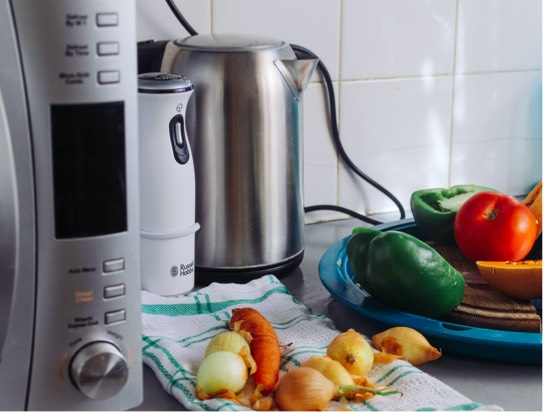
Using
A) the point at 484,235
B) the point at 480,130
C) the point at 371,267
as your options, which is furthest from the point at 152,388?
the point at 480,130

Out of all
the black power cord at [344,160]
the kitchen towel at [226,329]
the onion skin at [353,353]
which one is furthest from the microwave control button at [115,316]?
the black power cord at [344,160]

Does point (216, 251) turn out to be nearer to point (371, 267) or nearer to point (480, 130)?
point (371, 267)

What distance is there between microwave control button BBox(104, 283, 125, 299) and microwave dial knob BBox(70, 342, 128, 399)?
35 millimetres

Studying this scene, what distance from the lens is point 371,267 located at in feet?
3.06

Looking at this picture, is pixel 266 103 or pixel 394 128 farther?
pixel 394 128

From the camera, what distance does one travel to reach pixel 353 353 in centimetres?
80

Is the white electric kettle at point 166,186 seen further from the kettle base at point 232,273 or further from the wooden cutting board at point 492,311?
the wooden cutting board at point 492,311

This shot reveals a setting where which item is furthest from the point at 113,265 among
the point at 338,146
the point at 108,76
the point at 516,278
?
the point at 338,146

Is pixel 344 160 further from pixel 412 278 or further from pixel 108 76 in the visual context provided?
pixel 108 76

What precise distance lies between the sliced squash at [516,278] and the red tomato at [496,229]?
0.28ft

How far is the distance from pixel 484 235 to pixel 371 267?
7.7 inches

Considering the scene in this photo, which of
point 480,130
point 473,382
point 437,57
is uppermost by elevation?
point 437,57

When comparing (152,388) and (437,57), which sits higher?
(437,57)

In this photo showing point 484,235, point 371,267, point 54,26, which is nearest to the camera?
point 54,26
